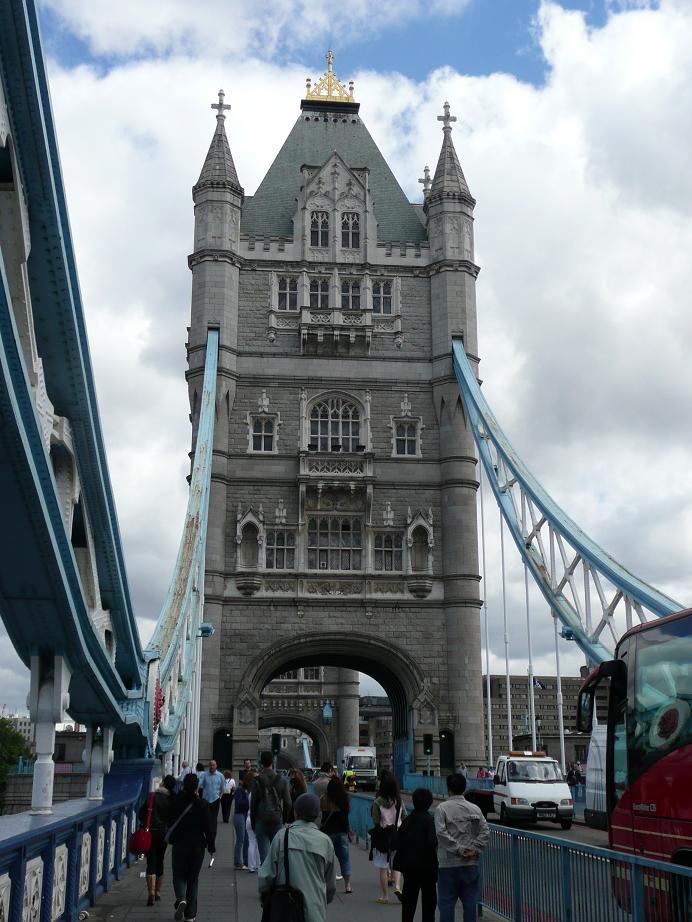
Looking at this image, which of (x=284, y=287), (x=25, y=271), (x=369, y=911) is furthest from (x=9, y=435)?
(x=284, y=287)

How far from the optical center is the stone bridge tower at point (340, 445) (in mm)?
33875

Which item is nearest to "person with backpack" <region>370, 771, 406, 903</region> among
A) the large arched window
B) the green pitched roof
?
the large arched window

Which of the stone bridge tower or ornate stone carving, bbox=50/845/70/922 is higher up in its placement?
the stone bridge tower

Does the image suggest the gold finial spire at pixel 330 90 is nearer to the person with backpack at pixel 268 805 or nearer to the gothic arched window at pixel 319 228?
the gothic arched window at pixel 319 228

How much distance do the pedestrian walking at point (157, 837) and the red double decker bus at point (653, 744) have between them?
4.55 metres

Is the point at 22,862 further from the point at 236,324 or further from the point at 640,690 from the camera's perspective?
the point at 236,324

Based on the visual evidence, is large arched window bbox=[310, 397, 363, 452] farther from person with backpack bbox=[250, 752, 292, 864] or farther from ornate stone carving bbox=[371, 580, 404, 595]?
person with backpack bbox=[250, 752, 292, 864]

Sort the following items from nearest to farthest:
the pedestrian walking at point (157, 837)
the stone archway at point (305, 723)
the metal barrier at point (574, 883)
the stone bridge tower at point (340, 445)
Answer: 1. the metal barrier at point (574, 883)
2. the pedestrian walking at point (157, 837)
3. the stone bridge tower at point (340, 445)
4. the stone archway at point (305, 723)

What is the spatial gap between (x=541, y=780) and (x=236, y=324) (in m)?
20.3

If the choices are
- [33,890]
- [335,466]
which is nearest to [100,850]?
[33,890]

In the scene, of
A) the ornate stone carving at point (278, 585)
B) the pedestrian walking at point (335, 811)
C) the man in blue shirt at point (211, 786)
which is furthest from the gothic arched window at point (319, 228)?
the pedestrian walking at point (335, 811)

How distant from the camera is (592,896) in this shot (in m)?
7.70

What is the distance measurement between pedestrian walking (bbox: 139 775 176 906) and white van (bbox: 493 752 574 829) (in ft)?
38.3

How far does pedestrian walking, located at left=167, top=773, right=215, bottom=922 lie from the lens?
31.8ft
